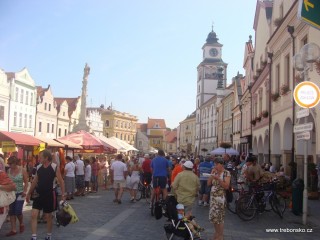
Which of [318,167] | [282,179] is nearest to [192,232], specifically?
[282,179]

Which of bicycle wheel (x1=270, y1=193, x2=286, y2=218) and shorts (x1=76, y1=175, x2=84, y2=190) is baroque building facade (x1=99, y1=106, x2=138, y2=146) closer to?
shorts (x1=76, y1=175, x2=84, y2=190)

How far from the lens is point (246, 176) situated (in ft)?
44.2

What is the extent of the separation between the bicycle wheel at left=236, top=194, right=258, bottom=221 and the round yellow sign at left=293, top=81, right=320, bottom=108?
121 inches

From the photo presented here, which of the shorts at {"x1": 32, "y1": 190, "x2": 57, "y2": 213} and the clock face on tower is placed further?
the clock face on tower

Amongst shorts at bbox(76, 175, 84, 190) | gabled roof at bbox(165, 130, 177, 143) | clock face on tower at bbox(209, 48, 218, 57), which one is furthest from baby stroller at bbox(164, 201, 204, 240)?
gabled roof at bbox(165, 130, 177, 143)

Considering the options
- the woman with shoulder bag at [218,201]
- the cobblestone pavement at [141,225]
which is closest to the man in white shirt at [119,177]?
the cobblestone pavement at [141,225]

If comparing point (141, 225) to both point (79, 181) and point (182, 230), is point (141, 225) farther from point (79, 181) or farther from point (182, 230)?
point (79, 181)

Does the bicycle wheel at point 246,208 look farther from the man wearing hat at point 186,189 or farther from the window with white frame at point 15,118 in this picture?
the window with white frame at point 15,118

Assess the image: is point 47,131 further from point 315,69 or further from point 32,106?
point 315,69

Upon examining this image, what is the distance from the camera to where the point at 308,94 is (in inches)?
424

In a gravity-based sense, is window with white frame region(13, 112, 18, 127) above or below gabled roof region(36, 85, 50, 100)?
below

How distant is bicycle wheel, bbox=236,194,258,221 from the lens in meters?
11.8

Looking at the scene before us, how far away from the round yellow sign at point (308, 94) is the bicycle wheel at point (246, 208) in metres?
3.08

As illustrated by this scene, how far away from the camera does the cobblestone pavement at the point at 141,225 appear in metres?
9.13
